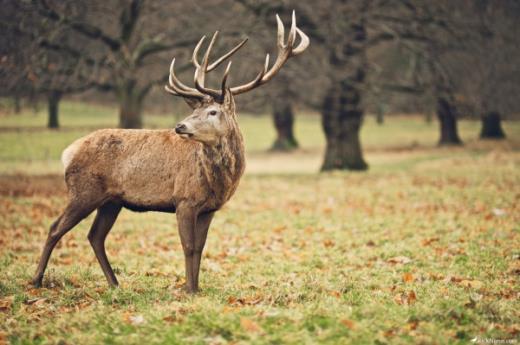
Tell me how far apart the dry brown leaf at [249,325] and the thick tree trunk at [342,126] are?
1516 cm

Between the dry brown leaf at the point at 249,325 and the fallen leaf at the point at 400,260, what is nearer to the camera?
the dry brown leaf at the point at 249,325

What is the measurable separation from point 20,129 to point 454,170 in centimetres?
1441

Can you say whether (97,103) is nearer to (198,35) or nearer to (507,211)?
(198,35)

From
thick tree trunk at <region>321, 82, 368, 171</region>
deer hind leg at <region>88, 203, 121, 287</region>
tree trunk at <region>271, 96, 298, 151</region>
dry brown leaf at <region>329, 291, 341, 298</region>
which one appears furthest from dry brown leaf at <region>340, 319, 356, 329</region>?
tree trunk at <region>271, 96, 298, 151</region>

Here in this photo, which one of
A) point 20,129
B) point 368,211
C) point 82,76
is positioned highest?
point 82,76

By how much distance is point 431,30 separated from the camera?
19.5 meters

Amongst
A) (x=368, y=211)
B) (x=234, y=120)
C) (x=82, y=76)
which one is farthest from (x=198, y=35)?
(x=234, y=120)

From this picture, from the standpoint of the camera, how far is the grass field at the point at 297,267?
484 centimetres

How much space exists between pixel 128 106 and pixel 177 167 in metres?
12.4

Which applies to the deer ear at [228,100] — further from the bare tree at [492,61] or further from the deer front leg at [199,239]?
the bare tree at [492,61]

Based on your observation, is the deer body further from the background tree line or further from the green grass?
→ the green grass

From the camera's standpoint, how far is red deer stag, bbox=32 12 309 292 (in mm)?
6320

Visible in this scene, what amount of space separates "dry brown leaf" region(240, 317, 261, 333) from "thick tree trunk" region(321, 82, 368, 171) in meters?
15.2

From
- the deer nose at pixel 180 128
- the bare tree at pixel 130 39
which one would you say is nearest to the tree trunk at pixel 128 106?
the bare tree at pixel 130 39
